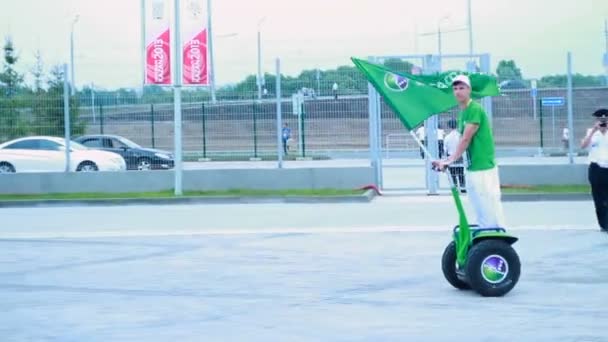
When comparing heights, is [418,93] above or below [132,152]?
above

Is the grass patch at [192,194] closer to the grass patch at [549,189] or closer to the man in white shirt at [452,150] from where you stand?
the man in white shirt at [452,150]

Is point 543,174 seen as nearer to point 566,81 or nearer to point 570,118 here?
point 570,118

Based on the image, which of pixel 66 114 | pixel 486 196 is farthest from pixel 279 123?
pixel 486 196

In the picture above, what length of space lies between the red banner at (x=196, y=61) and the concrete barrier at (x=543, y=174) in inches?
284

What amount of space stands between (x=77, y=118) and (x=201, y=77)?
3967 mm

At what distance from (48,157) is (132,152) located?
2.37 metres

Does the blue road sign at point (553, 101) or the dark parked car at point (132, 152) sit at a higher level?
the blue road sign at point (553, 101)

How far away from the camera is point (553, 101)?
24.4m

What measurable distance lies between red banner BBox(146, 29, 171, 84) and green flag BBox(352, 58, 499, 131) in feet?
42.8

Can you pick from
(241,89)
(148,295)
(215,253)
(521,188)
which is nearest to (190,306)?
(148,295)

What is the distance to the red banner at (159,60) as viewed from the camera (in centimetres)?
2355

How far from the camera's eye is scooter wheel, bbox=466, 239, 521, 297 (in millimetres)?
9625

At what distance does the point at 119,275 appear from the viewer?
1155 cm

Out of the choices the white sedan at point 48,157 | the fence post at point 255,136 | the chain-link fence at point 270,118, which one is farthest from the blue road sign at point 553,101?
the white sedan at point 48,157
